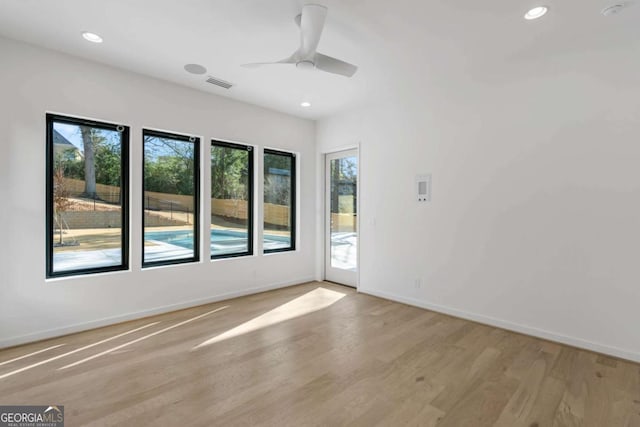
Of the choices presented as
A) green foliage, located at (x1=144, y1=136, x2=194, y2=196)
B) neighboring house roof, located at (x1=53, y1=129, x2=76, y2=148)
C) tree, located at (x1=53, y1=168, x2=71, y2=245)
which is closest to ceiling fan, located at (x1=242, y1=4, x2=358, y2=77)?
green foliage, located at (x1=144, y1=136, x2=194, y2=196)

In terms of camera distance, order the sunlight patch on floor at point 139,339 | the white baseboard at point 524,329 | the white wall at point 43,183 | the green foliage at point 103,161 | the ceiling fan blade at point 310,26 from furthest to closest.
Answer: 1. the green foliage at point 103,161
2. the white wall at point 43,183
3. the white baseboard at point 524,329
4. the sunlight patch on floor at point 139,339
5. the ceiling fan blade at point 310,26

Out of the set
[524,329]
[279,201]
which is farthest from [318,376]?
[279,201]

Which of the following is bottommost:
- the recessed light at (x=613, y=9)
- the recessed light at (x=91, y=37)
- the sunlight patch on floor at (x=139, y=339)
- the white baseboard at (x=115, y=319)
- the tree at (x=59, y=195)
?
the sunlight patch on floor at (x=139, y=339)

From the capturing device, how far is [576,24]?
2633 mm

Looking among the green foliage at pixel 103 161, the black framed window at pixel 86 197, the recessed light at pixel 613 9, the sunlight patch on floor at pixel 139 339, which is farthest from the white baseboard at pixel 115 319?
the recessed light at pixel 613 9

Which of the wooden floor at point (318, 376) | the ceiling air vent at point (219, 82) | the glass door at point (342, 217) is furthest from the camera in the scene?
the glass door at point (342, 217)

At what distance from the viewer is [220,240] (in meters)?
4.55

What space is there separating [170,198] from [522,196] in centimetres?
411

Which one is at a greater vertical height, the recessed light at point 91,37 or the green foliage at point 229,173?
the recessed light at point 91,37

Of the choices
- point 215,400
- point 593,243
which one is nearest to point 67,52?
point 215,400

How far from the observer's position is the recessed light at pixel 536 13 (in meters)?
2.42

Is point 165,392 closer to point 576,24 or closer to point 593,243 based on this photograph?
point 593,243

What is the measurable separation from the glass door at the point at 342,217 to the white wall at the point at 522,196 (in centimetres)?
58

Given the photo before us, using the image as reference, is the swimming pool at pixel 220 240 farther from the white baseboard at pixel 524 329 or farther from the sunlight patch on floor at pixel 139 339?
the white baseboard at pixel 524 329
